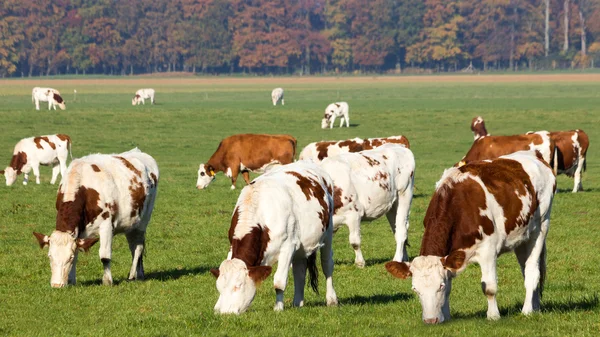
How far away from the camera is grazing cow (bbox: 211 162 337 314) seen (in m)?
10.6

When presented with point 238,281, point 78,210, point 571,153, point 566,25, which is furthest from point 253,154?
point 566,25

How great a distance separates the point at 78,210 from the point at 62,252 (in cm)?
70

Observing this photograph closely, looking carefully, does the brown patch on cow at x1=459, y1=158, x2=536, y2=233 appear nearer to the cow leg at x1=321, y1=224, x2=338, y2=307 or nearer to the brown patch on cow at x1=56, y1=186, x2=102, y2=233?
the cow leg at x1=321, y1=224, x2=338, y2=307

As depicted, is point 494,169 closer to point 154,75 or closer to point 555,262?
point 555,262

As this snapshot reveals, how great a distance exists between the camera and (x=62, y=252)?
13391mm

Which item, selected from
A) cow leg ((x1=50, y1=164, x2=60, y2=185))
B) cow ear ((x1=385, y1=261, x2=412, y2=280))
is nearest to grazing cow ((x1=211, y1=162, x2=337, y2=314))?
cow ear ((x1=385, y1=261, x2=412, y2=280))

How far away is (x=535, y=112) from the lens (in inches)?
2415

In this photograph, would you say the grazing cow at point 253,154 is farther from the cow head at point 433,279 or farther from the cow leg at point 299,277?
the cow head at point 433,279

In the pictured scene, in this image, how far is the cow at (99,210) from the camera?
13539 mm

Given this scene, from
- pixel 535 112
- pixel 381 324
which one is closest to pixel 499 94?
pixel 535 112

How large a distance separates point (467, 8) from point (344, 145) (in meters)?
170

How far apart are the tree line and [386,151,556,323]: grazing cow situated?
162944 mm

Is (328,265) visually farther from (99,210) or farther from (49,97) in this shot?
(49,97)

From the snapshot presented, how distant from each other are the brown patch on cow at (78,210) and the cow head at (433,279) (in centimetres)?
538
